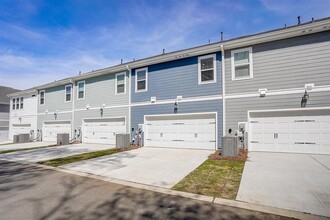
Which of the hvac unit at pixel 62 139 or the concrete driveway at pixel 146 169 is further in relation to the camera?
the hvac unit at pixel 62 139

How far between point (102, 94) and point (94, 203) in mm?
11871

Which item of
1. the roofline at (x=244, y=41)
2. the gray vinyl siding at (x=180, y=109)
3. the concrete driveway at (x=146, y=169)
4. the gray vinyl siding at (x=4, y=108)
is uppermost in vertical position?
the roofline at (x=244, y=41)

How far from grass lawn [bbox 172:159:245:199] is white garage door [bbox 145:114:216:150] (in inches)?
137

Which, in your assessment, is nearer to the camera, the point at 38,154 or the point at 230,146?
the point at 230,146

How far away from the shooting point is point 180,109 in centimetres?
1161

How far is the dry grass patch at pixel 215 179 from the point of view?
468 cm

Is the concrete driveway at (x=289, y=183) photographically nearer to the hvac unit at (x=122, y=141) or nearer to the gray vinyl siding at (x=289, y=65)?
the gray vinyl siding at (x=289, y=65)

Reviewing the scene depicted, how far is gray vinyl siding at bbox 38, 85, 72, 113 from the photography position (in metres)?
17.5

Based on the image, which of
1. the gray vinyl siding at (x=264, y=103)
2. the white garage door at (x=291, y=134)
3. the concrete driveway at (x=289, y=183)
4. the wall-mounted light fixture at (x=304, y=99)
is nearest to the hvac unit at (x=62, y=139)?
the gray vinyl siding at (x=264, y=103)

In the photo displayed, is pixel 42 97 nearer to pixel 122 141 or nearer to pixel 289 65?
pixel 122 141

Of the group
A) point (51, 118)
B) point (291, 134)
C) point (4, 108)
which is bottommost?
point (291, 134)

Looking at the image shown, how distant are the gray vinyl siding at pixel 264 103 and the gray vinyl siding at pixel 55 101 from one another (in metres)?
13.5

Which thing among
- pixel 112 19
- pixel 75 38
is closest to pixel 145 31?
Answer: pixel 112 19

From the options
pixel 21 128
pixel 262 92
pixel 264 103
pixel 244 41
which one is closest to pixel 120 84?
pixel 244 41
